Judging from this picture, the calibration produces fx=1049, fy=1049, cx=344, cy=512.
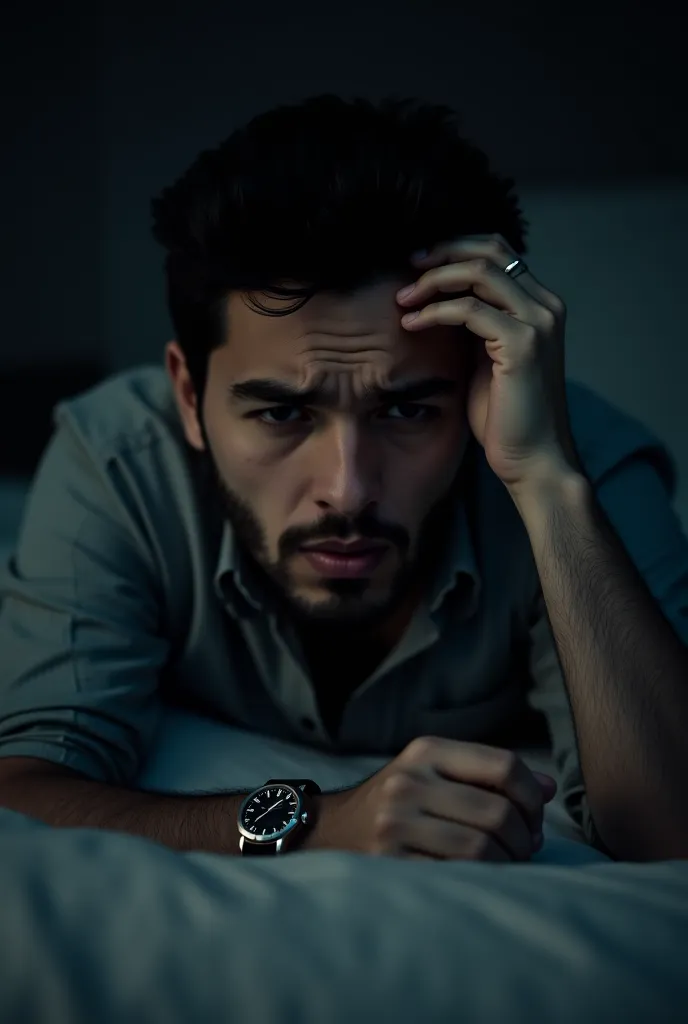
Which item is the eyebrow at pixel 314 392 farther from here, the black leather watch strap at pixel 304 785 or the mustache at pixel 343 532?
the black leather watch strap at pixel 304 785

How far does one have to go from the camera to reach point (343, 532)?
3.70 ft

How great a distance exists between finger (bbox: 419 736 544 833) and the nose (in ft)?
1.02

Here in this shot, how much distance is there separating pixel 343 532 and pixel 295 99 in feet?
5.30

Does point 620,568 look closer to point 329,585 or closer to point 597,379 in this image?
point 329,585

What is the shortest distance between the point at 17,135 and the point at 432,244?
174 cm

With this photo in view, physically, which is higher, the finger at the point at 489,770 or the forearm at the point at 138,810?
the finger at the point at 489,770

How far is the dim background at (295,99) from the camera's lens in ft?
7.11

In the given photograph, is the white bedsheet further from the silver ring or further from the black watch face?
the silver ring

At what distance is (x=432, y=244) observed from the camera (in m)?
1.17

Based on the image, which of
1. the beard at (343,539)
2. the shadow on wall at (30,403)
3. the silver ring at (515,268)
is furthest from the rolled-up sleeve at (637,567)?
the shadow on wall at (30,403)

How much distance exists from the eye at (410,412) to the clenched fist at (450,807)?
0.41 metres

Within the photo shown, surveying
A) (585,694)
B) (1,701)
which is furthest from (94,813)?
(585,694)

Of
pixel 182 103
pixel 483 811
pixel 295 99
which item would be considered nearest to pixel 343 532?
pixel 483 811

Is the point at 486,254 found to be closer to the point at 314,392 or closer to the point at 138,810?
the point at 314,392
